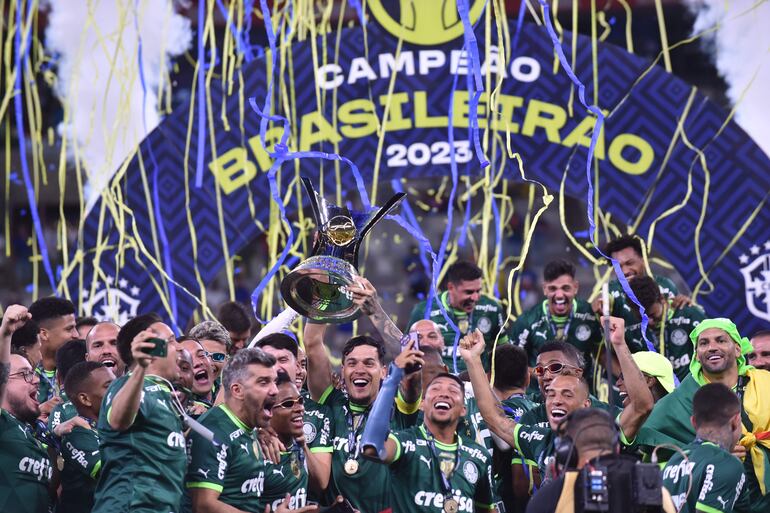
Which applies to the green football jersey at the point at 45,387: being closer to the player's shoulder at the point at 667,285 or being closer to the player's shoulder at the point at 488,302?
the player's shoulder at the point at 488,302

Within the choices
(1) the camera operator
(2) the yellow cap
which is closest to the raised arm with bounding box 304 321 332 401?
(2) the yellow cap

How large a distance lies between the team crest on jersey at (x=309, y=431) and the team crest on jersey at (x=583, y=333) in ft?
7.34

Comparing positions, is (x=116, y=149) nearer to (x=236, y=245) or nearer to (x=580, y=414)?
(x=236, y=245)

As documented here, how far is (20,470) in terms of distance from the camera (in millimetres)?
5465

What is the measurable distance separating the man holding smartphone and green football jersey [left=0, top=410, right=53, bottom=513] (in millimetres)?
505

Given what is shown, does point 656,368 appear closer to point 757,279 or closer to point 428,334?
point 428,334

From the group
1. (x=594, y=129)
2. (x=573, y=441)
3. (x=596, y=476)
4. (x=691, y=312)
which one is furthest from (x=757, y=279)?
(x=596, y=476)

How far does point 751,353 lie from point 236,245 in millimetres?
3719

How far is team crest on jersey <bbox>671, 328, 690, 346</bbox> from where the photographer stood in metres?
7.55

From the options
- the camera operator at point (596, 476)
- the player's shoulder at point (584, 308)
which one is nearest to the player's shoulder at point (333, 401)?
the camera operator at point (596, 476)

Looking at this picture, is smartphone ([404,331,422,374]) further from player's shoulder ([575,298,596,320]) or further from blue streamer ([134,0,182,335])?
blue streamer ([134,0,182,335])

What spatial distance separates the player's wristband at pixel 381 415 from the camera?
5.37 meters

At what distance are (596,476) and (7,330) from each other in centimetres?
224

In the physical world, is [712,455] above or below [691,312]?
below
